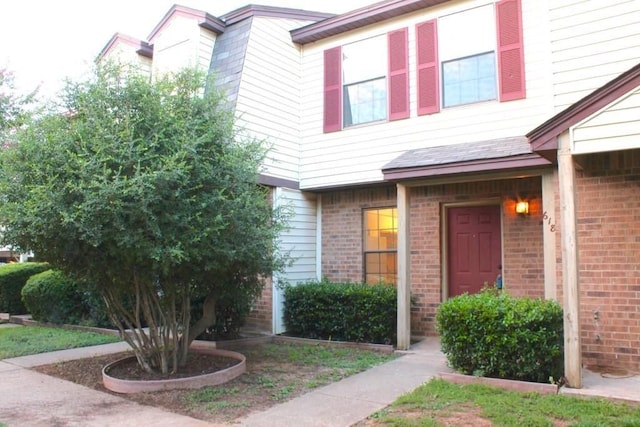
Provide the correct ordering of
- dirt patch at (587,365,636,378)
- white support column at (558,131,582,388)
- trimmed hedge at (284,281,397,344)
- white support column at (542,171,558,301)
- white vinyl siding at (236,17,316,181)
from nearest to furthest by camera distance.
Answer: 1. white support column at (558,131,582,388)
2. dirt patch at (587,365,636,378)
3. white support column at (542,171,558,301)
4. trimmed hedge at (284,281,397,344)
5. white vinyl siding at (236,17,316,181)

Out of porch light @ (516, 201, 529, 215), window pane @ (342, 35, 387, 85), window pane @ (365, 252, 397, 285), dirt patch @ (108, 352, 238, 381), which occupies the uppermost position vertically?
window pane @ (342, 35, 387, 85)

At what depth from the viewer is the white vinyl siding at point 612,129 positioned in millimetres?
5195

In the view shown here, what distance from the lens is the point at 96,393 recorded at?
5.73m

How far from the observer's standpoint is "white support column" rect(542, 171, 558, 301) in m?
6.52

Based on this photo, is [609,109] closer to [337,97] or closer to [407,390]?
[407,390]

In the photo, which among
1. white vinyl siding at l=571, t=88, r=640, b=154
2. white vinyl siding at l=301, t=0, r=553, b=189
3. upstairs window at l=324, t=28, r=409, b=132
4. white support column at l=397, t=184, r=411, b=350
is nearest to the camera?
white vinyl siding at l=571, t=88, r=640, b=154

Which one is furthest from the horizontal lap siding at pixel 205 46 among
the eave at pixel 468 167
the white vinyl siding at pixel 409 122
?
the eave at pixel 468 167

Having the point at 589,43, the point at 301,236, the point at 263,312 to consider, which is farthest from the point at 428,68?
the point at 263,312

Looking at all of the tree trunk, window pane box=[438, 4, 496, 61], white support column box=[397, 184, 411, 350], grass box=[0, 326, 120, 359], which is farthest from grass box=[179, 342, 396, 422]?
window pane box=[438, 4, 496, 61]

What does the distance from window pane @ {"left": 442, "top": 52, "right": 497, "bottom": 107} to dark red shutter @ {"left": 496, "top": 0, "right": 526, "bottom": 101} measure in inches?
8.0

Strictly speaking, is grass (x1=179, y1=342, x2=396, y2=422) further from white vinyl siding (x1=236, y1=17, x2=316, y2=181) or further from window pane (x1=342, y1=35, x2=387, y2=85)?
window pane (x1=342, y1=35, x2=387, y2=85)

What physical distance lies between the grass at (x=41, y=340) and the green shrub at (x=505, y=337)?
6.03 meters

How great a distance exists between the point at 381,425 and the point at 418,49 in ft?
21.5

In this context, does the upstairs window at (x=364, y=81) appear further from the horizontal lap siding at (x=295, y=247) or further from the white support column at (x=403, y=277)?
the white support column at (x=403, y=277)
